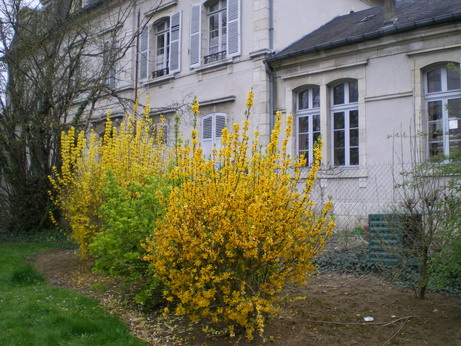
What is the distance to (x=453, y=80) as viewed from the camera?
33.6ft

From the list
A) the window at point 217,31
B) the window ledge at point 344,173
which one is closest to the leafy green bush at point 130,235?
the window ledge at point 344,173

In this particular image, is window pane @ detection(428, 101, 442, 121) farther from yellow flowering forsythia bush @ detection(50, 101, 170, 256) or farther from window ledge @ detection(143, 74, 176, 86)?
window ledge @ detection(143, 74, 176, 86)

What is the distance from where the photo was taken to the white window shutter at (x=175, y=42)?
1543cm

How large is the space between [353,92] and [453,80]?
7.43 feet

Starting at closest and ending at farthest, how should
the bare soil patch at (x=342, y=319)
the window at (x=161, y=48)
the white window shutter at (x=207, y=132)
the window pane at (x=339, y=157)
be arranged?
the bare soil patch at (x=342, y=319)
the window pane at (x=339, y=157)
the white window shutter at (x=207, y=132)
the window at (x=161, y=48)

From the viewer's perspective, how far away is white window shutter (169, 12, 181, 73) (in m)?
15.4

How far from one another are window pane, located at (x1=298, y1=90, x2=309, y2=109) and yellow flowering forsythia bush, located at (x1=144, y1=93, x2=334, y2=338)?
830 cm

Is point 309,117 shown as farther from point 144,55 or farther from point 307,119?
point 144,55

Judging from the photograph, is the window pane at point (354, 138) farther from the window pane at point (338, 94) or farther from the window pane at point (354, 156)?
the window pane at point (338, 94)

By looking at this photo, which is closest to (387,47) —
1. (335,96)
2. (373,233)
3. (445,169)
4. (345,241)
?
(335,96)

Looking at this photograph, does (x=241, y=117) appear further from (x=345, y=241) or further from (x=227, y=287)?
(x=227, y=287)

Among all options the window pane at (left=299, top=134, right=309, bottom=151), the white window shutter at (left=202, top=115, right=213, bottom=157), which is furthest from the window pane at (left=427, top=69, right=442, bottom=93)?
the white window shutter at (left=202, top=115, right=213, bottom=157)

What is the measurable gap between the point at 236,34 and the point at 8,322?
1031 centimetres

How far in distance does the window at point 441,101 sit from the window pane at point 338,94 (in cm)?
203
